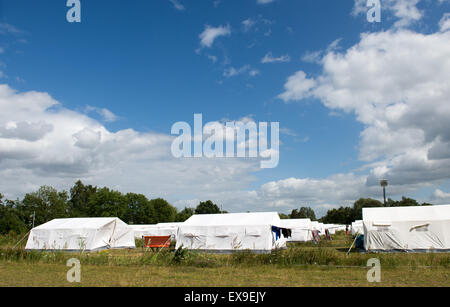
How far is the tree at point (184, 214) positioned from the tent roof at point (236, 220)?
5842cm

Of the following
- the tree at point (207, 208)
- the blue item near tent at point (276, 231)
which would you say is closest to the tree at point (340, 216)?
the tree at point (207, 208)

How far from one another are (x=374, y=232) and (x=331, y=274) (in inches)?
476

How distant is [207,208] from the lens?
263ft

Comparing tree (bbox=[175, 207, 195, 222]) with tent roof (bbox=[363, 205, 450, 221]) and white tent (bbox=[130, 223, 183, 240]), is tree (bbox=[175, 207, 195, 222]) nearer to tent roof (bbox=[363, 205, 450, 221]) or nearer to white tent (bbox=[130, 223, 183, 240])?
white tent (bbox=[130, 223, 183, 240])

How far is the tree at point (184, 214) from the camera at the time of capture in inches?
3259

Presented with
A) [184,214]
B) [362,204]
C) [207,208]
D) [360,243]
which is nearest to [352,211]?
[362,204]

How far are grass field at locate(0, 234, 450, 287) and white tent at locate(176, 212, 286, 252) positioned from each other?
7.46 meters

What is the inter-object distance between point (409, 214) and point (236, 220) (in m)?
10.7

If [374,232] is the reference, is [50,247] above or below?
below

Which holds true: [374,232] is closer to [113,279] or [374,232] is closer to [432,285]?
[432,285]

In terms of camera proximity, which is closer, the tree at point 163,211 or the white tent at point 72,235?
the white tent at point 72,235

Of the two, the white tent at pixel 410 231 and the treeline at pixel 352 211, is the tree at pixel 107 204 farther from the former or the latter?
the white tent at pixel 410 231
